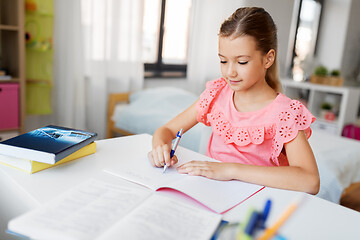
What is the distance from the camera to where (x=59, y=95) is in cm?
229

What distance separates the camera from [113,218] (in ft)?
1.77

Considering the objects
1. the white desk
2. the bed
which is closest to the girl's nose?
the white desk

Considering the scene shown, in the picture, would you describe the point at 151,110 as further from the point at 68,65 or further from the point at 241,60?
the point at 241,60

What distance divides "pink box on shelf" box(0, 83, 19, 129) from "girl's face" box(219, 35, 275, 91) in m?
1.46

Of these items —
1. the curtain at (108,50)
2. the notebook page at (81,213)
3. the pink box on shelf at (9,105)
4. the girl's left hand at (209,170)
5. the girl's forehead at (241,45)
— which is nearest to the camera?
the notebook page at (81,213)

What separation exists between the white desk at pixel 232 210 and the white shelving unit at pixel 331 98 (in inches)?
104

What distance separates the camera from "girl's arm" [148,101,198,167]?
0.81m

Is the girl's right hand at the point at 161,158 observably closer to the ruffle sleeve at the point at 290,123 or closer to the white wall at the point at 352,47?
the ruffle sleeve at the point at 290,123

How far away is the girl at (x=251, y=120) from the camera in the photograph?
775 millimetres

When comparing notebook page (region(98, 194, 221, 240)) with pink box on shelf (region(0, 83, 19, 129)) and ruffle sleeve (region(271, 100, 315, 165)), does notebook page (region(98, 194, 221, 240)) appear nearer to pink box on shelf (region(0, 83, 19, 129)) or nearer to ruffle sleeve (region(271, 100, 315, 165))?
ruffle sleeve (region(271, 100, 315, 165))

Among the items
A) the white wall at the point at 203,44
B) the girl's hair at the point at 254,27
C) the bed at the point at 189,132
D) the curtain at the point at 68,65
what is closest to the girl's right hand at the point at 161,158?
the girl's hair at the point at 254,27

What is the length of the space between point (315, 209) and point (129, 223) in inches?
15.0

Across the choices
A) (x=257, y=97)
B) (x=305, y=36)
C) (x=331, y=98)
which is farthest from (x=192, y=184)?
(x=305, y=36)

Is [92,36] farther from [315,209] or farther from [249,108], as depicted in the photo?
[315,209]
